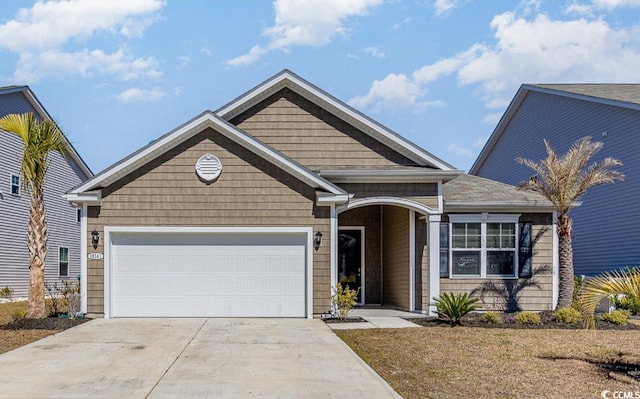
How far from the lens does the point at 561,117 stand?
26281mm

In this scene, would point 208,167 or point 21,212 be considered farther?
point 21,212

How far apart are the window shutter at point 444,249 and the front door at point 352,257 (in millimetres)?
3219

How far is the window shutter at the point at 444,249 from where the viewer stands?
57.6ft

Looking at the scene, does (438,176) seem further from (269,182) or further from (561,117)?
(561,117)

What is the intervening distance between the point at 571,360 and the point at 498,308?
7120 mm

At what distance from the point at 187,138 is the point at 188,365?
7.22 meters

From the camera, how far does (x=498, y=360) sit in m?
10.7

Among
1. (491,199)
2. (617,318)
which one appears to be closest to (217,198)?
(491,199)

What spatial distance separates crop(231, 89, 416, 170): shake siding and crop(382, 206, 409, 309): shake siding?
1.86 meters

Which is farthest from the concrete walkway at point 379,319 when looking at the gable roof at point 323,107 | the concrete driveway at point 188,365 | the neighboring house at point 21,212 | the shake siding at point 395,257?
the neighboring house at point 21,212

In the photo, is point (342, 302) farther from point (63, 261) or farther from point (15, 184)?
point (63, 261)

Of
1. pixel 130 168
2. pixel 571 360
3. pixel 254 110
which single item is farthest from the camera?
pixel 254 110

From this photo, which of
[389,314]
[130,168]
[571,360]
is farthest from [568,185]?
[130,168]

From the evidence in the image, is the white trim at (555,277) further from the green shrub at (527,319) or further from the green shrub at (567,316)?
the green shrub at (527,319)
